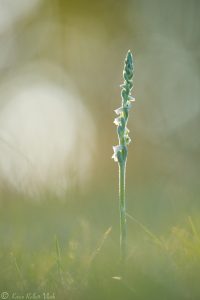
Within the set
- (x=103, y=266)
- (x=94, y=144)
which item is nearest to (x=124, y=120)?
(x=103, y=266)

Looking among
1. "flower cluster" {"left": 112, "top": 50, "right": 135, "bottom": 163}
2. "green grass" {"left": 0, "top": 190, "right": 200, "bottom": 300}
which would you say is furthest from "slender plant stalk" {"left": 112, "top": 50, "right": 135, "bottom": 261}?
"green grass" {"left": 0, "top": 190, "right": 200, "bottom": 300}

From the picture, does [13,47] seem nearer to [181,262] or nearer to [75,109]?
[75,109]

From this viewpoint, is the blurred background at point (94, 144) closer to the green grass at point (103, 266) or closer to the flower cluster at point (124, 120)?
the green grass at point (103, 266)

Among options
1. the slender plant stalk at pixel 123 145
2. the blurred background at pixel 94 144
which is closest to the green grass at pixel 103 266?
the blurred background at pixel 94 144

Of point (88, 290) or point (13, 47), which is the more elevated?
point (13, 47)

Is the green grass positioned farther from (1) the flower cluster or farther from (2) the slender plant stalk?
(1) the flower cluster

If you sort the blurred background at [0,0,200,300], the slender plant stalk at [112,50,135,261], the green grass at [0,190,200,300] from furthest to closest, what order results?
1. the blurred background at [0,0,200,300]
2. the slender plant stalk at [112,50,135,261]
3. the green grass at [0,190,200,300]

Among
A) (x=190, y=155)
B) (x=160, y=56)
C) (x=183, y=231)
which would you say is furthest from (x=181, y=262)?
(x=160, y=56)

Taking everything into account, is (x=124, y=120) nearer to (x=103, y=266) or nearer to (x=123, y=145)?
(x=123, y=145)
